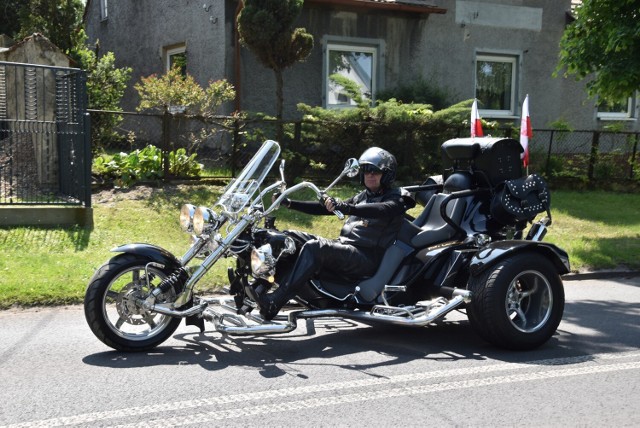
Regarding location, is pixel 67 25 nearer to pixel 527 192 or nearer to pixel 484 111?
pixel 484 111

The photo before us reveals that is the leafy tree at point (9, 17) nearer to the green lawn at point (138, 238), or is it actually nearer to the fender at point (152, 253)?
the green lawn at point (138, 238)

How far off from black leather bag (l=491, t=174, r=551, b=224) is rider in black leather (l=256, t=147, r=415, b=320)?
0.85m

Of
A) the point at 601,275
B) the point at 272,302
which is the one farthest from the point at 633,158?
the point at 272,302

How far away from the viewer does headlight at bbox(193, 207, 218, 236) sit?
19.1 feet

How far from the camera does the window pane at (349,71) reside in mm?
17797

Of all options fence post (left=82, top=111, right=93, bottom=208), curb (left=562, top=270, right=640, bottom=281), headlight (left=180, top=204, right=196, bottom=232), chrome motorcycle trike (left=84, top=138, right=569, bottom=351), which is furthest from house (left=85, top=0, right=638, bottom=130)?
headlight (left=180, top=204, right=196, bottom=232)

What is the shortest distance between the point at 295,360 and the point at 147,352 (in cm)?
111

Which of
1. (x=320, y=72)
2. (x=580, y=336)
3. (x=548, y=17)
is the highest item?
(x=548, y=17)

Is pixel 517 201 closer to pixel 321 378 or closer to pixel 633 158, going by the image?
pixel 321 378

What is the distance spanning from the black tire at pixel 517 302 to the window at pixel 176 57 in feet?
44.0

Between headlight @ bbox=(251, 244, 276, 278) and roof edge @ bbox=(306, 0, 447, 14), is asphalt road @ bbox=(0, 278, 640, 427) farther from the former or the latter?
roof edge @ bbox=(306, 0, 447, 14)

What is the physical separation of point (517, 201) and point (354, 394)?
2641 millimetres

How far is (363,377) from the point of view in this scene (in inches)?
214

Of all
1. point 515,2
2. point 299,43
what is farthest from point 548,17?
point 299,43
